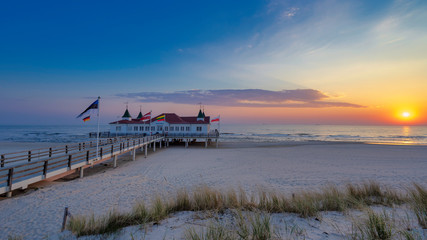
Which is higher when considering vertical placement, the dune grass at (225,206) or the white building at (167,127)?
the white building at (167,127)

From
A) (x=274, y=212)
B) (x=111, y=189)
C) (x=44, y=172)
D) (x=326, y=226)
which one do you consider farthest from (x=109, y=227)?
(x=44, y=172)

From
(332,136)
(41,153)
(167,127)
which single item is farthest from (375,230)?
(332,136)

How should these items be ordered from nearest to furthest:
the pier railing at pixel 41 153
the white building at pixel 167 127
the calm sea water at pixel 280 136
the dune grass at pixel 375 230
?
the dune grass at pixel 375 230 < the pier railing at pixel 41 153 < the white building at pixel 167 127 < the calm sea water at pixel 280 136

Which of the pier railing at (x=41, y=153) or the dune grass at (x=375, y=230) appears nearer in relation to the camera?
the dune grass at (x=375, y=230)

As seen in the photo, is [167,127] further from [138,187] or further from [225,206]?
[225,206]

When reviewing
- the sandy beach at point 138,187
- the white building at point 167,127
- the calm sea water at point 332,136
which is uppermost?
the white building at point 167,127

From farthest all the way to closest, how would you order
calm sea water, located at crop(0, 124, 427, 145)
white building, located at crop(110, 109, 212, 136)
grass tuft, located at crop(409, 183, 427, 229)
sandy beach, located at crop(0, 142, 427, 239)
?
calm sea water, located at crop(0, 124, 427, 145), white building, located at crop(110, 109, 212, 136), sandy beach, located at crop(0, 142, 427, 239), grass tuft, located at crop(409, 183, 427, 229)

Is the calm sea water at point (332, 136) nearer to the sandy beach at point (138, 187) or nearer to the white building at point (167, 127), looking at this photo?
the white building at point (167, 127)

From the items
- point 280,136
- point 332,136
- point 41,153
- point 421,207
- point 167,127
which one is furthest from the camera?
point 332,136

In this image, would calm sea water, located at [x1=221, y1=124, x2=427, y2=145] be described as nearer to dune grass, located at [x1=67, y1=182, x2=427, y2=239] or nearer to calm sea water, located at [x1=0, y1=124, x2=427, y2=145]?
calm sea water, located at [x1=0, y1=124, x2=427, y2=145]

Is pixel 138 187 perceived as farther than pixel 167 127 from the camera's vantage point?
No

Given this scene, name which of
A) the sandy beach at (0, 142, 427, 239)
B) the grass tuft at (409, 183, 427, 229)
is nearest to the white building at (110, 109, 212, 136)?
the sandy beach at (0, 142, 427, 239)

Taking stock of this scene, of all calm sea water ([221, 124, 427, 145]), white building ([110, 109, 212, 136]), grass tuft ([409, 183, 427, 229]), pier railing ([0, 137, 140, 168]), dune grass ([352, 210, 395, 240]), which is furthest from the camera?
calm sea water ([221, 124, 427, 145])

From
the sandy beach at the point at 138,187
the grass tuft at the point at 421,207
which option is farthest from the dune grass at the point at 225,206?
the sandy beach at the point at 138,187
